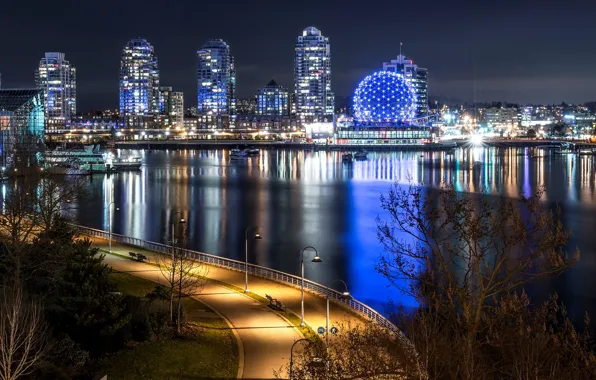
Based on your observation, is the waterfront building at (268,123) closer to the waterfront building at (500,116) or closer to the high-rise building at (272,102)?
the high-rise building at (272,102)

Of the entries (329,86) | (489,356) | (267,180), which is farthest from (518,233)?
(329,86)

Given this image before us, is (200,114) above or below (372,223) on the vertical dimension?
above

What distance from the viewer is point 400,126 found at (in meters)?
100

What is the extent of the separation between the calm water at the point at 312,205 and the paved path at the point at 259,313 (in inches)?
132

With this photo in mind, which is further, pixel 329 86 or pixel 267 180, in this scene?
pixel 329 86

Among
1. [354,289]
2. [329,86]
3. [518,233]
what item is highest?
[329,86]

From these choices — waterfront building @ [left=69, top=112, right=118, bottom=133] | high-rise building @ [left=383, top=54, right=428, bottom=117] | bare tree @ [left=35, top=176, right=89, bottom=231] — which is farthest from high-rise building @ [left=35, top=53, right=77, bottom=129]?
bare tree @ [left=35, top=176, right=89, bottom=231]

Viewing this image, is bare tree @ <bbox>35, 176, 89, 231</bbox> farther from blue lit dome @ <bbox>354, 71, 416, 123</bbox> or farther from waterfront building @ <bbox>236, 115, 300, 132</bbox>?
waterfront building @ <bbox>236, 115, 300, 132</bbox>

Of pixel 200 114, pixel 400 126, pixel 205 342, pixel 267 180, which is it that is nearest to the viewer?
pixel 205 342

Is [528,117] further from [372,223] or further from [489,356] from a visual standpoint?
[489,356]

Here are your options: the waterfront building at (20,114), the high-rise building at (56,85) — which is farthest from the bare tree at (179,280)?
the high-rise building at (56,85)

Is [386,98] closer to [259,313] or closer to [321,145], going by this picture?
[321,145]

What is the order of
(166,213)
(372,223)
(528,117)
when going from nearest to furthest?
(372,223) < (166,213) < (528,117)

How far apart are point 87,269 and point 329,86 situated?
143927 mm
